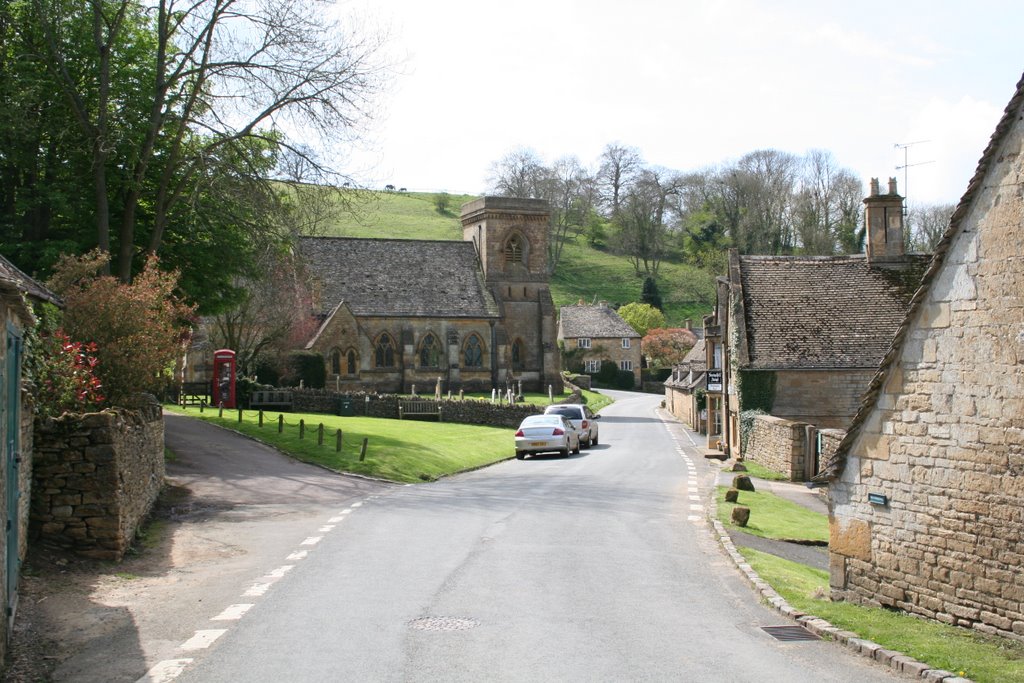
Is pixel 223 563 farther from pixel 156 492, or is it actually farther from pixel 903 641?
pixel 903 641

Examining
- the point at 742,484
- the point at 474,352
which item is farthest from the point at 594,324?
the point at 742,484

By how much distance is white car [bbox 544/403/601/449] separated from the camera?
131ft

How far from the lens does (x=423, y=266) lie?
239ft

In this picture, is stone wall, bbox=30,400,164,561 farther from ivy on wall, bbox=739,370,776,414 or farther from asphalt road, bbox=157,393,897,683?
ivy on wall, bbox=739,370,776,414

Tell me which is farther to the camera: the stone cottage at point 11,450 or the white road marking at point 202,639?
the stone cottage at point 11,450

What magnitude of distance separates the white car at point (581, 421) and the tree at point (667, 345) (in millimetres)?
58708

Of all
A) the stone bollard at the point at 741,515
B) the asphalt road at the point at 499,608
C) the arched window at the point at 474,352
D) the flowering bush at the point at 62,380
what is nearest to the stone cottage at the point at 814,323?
the asphalt road at the point at 499,608

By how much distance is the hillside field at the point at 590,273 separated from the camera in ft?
398

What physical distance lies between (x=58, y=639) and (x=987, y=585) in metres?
8.94

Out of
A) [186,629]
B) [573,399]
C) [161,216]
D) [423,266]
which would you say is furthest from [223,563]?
[423,266]

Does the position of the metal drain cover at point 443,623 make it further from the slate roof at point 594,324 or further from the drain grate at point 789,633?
the slate roof at point 594,324

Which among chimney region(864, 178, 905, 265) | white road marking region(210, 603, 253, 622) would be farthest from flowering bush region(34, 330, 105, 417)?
chimney region(864, 178, 905, 265)

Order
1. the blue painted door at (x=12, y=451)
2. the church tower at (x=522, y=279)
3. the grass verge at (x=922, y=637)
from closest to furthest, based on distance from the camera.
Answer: the grass verge at (x=922, y=637) → the blue painted door at (x=12, y=451) → the church tower at (x=522, y=279)

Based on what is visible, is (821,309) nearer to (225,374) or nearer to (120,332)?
(225,374)
